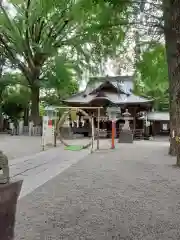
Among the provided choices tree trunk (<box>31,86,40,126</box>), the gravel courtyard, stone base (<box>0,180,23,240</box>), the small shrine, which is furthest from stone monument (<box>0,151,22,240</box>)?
tree trunk (<box>31,86,40,126</box>)

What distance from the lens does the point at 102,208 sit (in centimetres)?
549

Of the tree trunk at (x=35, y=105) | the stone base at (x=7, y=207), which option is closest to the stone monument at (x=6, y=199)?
the stone base at (x=7, y=207)

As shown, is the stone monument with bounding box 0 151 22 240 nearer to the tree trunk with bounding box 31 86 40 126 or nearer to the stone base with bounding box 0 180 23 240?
the stone base with bounding box 0 180 23 240

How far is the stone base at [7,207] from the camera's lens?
2.79m

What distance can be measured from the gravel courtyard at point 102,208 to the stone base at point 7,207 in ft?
3.73

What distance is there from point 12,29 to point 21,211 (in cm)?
Result: 2510

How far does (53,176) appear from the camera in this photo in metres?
8.73

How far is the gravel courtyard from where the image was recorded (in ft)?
14.1

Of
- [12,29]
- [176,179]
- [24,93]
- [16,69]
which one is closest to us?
[176,179]

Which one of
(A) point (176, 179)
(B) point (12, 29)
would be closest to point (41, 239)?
(A) point (176, 179)

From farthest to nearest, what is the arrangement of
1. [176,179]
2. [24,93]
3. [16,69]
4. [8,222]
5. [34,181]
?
1. [24,93]
2. [16,69]
3. [176,179]
4. [34,181]
5. [8,222]

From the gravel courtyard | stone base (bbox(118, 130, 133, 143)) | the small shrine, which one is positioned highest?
the small shrine

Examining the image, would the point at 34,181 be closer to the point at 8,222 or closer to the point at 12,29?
the point at 8,222

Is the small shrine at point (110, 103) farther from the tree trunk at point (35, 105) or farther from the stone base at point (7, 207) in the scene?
the stone base at point (7, 207)
